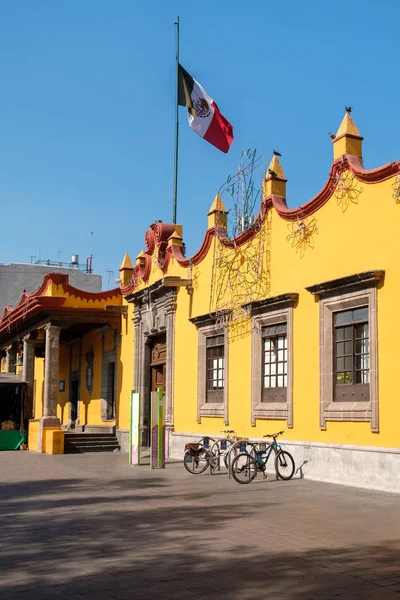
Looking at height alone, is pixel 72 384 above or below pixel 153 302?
below

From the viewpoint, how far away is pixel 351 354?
13.3m

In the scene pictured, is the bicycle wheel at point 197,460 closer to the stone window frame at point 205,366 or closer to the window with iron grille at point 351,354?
the stone window frame at point 205,366

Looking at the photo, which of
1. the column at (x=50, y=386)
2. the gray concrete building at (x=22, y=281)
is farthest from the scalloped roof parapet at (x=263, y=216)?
the gray concrete building at (x=22, y=281)

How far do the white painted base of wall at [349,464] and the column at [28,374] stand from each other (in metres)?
13.0

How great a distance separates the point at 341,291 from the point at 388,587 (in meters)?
8.10

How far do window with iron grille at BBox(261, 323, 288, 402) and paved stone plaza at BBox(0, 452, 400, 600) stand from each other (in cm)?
261

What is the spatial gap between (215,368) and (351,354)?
574 cm

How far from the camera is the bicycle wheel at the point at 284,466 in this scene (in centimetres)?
1384

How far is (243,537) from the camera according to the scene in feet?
26.3

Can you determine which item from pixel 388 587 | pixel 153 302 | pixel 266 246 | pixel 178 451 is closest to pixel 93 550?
pixel 388 587

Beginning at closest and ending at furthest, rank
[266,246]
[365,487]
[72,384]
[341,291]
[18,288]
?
[365,487], [341,291], [266,246], [72,384], [18,288]

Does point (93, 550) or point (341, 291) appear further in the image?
point (341, 291)

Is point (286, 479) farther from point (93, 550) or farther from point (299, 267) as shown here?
point (93, 550)

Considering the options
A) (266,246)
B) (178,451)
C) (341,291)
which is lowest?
(178,451)
